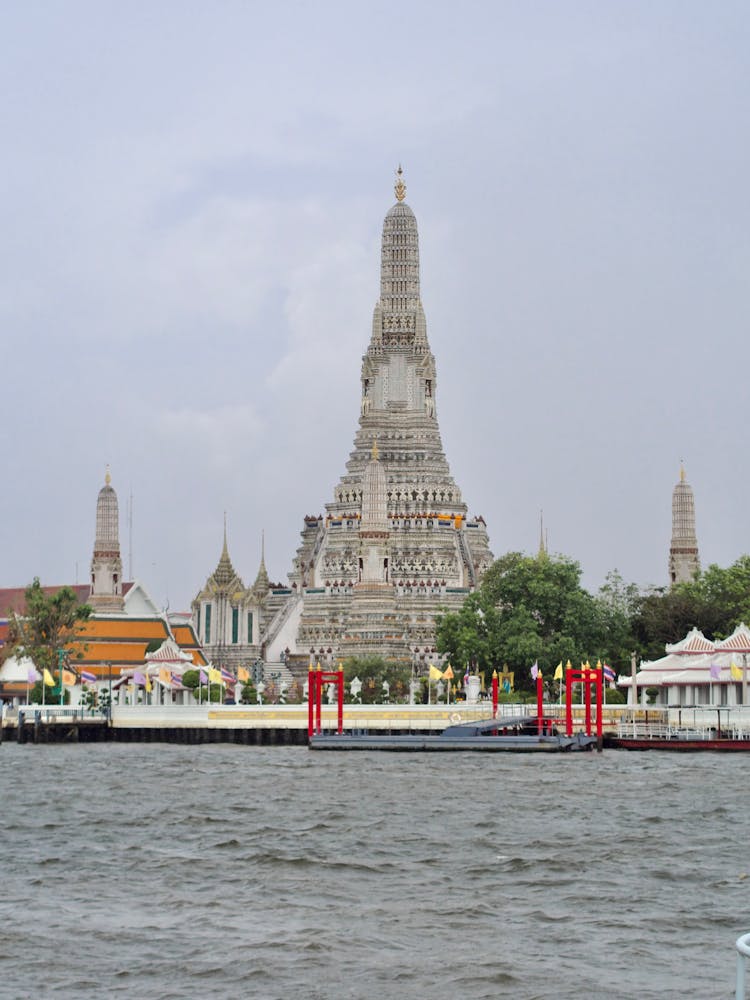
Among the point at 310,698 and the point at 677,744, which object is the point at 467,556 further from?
the point at 677,744

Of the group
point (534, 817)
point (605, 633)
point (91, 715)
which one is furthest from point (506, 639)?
point (534, 817)

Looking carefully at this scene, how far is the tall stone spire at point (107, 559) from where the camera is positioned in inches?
5187

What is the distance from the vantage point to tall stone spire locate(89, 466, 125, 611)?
132 m

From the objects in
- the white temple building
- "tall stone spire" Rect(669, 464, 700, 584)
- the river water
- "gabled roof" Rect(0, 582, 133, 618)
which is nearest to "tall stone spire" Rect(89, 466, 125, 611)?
"gabled roof" Rect(0, 582, 133, 618)

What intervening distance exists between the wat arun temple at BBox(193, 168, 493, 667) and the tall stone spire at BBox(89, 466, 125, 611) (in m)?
6.20

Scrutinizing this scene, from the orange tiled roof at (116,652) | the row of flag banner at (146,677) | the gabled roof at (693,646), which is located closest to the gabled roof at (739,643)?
the gabled roof at (693,646)

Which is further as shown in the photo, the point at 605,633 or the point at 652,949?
the point at 605,633

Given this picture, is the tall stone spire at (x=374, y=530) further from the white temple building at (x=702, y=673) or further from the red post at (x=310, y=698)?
the red post at (x=310, y=698)

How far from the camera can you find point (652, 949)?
28484mm

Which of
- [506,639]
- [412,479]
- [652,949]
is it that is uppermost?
[412,479]

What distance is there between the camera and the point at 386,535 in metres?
123

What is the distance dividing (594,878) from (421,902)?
444cm

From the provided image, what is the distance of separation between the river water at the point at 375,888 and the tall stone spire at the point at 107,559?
7063 cm

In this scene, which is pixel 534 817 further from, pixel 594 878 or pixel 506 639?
pixel 506 639
